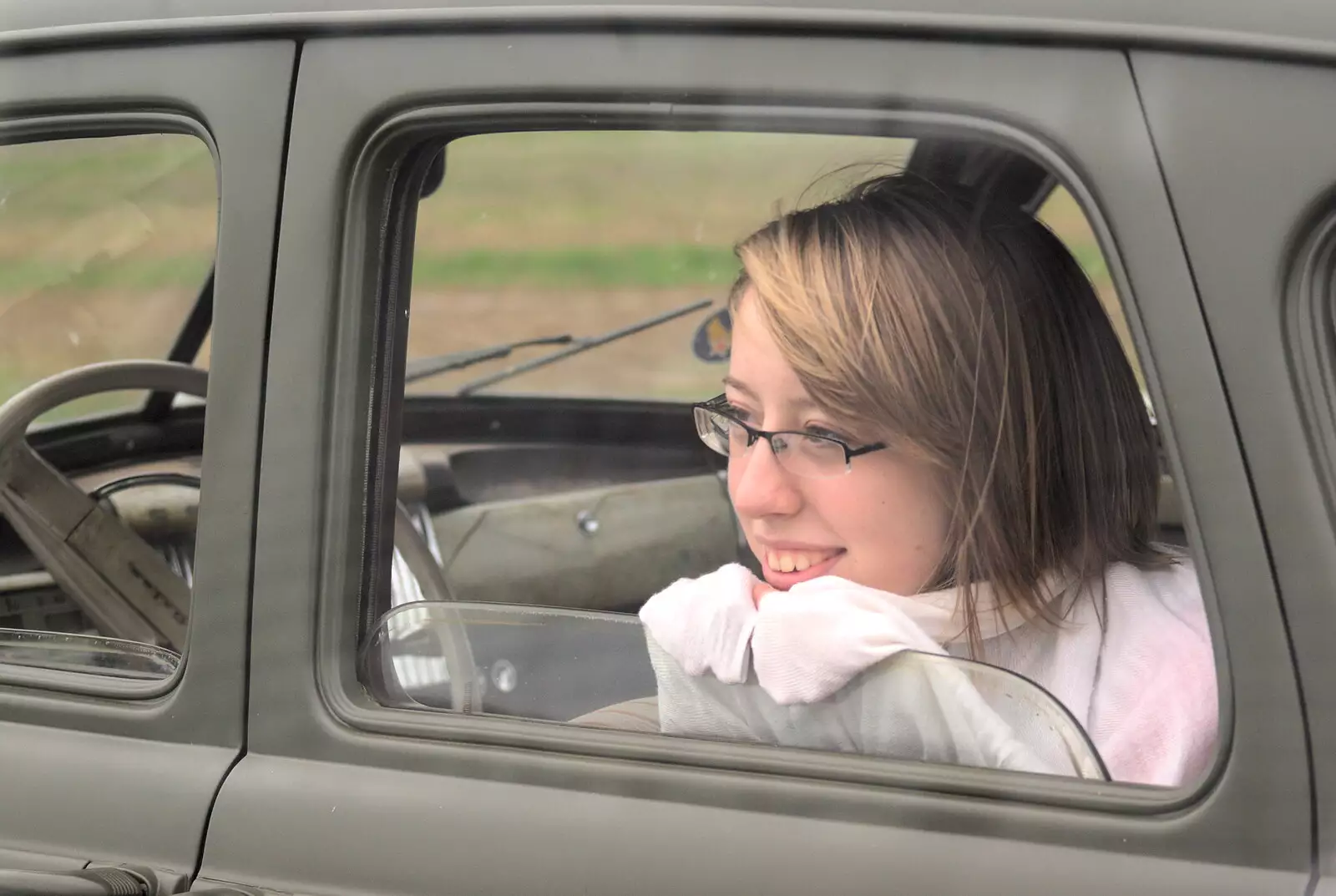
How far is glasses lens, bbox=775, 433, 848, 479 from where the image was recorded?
129 centimetres

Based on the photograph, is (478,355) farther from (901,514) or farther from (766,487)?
(901,514)

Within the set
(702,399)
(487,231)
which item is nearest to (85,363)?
(487,231)

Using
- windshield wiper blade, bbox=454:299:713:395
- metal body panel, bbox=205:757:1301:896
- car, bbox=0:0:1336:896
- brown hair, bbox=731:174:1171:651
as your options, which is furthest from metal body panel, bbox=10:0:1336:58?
windshield wiper blade, bbox=454:299:713:395

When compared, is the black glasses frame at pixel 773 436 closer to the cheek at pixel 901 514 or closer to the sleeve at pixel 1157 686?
the cheek at pixel 901 514

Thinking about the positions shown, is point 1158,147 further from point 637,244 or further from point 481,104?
point 637,244

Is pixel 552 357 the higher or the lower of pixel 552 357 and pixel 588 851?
the higher

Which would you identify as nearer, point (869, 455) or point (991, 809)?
point (991, 809)

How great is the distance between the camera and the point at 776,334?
1317 mm

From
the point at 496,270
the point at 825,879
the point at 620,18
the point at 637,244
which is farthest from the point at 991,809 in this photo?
the point at 496,270

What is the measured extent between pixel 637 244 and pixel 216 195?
0.99 meters

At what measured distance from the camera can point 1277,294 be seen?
0.98 m

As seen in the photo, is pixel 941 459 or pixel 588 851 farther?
pixel 941 459

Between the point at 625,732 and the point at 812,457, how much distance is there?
352mm

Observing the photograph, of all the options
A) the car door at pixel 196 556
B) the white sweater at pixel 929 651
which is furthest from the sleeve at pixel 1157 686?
the car door at pixel 196 556
